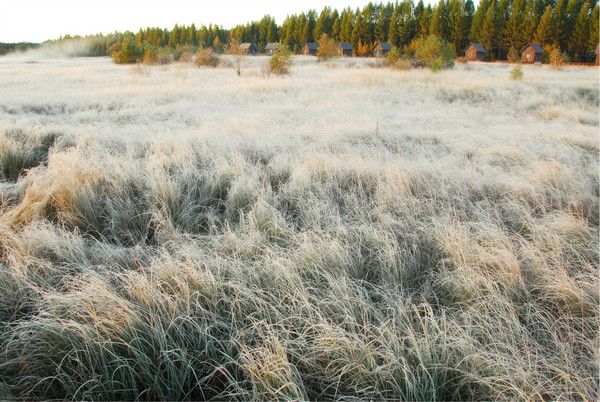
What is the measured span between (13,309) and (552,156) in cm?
731

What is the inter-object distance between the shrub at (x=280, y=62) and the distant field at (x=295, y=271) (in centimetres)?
1926

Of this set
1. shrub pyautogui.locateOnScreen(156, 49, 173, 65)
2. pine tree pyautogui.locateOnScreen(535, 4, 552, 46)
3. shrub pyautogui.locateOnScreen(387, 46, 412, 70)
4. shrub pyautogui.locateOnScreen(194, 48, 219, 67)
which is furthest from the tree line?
shrub pyautogui.locateOnScreen(387, 46, 412, 70)

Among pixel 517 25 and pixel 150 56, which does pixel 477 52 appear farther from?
pixel 150 56

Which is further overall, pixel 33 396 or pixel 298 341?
pixel 298 341

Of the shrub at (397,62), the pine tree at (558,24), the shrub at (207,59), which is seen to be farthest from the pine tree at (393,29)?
the shrub at (207,59)

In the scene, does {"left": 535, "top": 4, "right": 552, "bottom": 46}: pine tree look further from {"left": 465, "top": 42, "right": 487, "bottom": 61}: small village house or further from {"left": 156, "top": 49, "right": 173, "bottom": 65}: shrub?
{"left": 156, "top": 49, "right": 173, "bottom": 65}: shrub

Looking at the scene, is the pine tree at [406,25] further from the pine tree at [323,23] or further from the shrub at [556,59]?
the shrub at [556,59]

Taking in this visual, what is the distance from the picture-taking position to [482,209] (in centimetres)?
413

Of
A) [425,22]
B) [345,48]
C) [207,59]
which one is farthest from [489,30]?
[207,59]

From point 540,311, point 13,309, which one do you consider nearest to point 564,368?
point 540,311

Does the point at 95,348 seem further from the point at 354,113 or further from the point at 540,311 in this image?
the point at 354,113

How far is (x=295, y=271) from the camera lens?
2.83 meters

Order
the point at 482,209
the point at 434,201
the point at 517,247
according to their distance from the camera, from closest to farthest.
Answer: the point at 517,247 → the point at 482,209 → the point at 434,201

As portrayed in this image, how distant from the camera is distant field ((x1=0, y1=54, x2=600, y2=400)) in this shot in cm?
205
